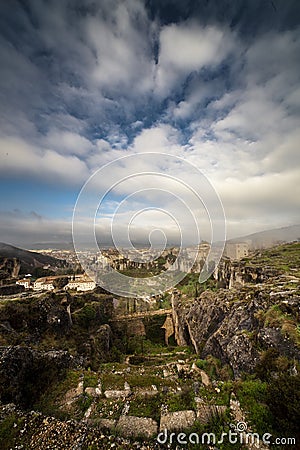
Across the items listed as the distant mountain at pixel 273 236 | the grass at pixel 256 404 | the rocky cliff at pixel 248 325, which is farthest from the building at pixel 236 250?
the grass at pixel 256 404

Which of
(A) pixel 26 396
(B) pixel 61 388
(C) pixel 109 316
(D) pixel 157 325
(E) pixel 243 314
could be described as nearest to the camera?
(A) pixel 26 396

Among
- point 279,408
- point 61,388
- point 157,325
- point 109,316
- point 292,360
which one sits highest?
point 279,408

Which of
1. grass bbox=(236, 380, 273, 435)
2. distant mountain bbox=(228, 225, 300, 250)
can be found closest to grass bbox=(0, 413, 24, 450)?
grass bbox=(236, 380, 273, 435)

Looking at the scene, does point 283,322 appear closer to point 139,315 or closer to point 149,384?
point 149,384

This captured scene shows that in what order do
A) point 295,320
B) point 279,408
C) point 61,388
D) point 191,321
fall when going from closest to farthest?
point 279,408 → point 61,388 → point 295,320 → point 191,321

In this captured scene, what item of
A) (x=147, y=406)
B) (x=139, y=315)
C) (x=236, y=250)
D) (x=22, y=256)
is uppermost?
(x=22, y=256)

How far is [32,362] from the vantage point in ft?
29.0

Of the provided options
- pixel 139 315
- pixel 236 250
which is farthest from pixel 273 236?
pixel 139 315

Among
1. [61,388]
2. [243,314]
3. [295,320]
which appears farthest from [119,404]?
[243,314]

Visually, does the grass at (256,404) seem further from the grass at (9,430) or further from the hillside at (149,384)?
the grass at (9,430)

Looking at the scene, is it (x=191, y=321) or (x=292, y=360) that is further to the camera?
(x=191, y=321)

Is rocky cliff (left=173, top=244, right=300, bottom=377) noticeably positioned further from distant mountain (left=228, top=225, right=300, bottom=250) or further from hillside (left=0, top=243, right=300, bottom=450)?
distant mountain (left=228, top=225, right=300, bottom=250)

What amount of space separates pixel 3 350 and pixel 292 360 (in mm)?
11959

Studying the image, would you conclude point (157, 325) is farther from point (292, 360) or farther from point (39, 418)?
point (39, 418)
